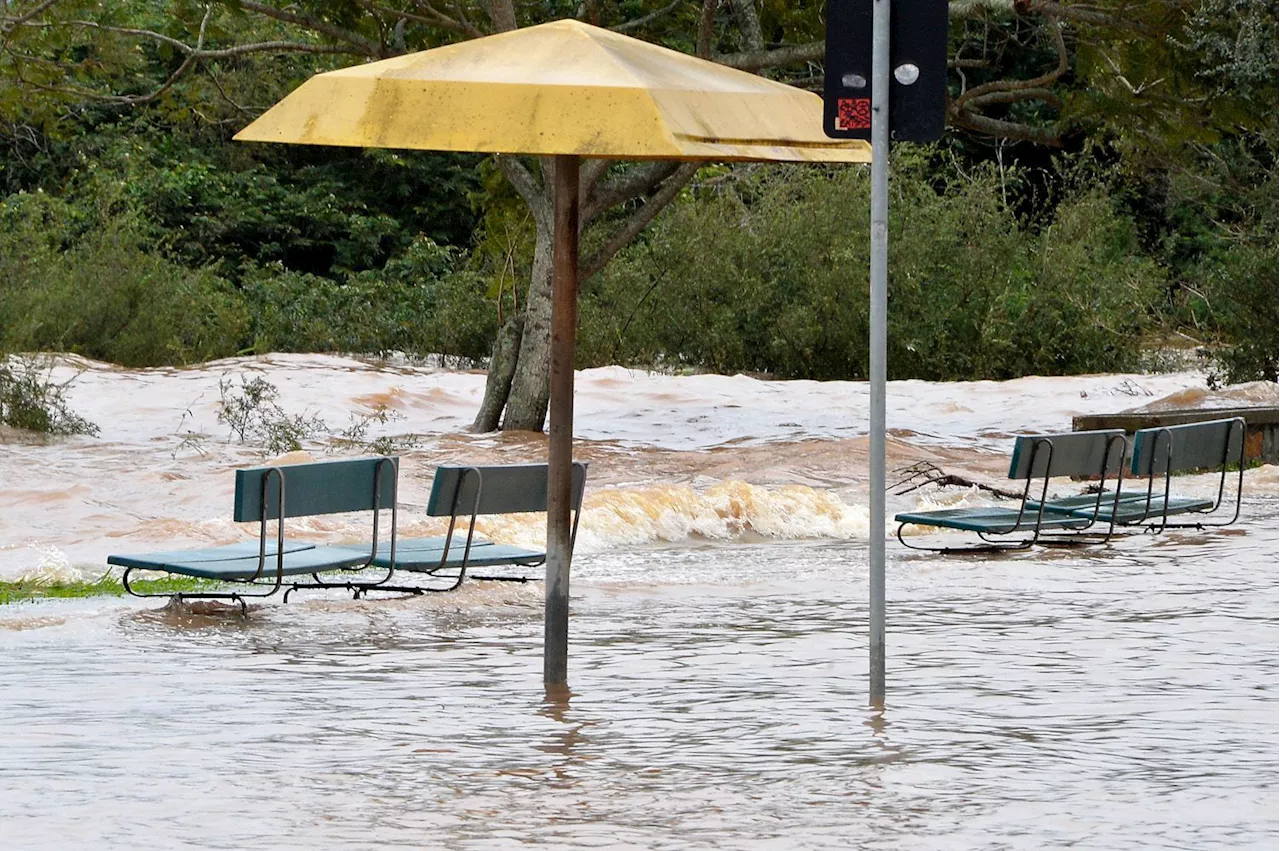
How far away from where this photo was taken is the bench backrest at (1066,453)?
42.3 ft

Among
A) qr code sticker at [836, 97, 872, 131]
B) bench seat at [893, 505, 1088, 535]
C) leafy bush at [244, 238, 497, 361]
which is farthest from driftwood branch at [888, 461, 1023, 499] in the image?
leafy bush at [244, 238, 497, 361]

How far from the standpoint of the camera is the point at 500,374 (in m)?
22.8

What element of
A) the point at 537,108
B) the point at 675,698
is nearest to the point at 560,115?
the point at 537,108

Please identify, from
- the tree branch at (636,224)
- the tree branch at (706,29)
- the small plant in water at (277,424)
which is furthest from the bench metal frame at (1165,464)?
the tree branch at (636,224)

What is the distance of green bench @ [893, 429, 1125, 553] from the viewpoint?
12844 millimetres

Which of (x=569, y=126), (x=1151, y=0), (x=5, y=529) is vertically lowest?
(x=5, y=529)

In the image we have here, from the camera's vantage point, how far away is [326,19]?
22172 millimetres

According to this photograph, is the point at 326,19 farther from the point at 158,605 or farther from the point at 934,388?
the point at 158,605

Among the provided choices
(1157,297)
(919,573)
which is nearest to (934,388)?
(1157,297)

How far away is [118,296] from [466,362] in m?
5.01

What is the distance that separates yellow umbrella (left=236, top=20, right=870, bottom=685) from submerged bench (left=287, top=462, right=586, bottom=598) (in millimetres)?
2128

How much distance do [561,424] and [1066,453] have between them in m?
5.96

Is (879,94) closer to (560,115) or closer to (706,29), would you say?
(560,115)

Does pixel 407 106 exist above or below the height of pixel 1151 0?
below
